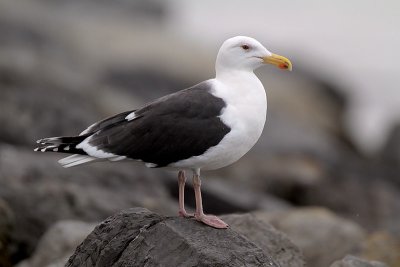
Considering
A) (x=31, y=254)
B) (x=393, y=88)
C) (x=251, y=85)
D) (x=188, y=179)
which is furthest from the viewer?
(x=393, y=88)

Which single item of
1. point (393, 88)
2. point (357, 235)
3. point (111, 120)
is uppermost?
point (111, 120)

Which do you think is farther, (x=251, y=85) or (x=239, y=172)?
(x=239, y=172)

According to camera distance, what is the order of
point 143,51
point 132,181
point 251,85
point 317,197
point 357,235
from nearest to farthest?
point 251,85, point 357,235, point 132,181, point 317,197, point 143,51

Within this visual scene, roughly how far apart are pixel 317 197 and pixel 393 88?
23.8 meters

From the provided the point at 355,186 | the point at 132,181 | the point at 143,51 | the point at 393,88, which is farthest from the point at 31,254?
the point at 393,88

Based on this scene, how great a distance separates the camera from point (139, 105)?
66.5 feet

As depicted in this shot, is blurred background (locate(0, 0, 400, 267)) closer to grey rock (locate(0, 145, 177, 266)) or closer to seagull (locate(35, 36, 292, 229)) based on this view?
grey rock (locate(0, 145, 177, 266))

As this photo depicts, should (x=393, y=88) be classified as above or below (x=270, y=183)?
below

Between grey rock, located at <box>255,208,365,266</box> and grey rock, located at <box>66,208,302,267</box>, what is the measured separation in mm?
2978

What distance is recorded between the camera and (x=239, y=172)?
54.9 ft

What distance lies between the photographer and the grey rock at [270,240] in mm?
8508

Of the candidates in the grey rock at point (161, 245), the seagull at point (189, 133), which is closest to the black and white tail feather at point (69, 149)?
the seagull at point (189, 133)

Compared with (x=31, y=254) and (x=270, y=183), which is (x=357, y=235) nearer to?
(x=31, y=254)

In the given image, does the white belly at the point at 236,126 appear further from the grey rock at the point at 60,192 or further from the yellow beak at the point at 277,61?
the grey rock at the point at 60,192
